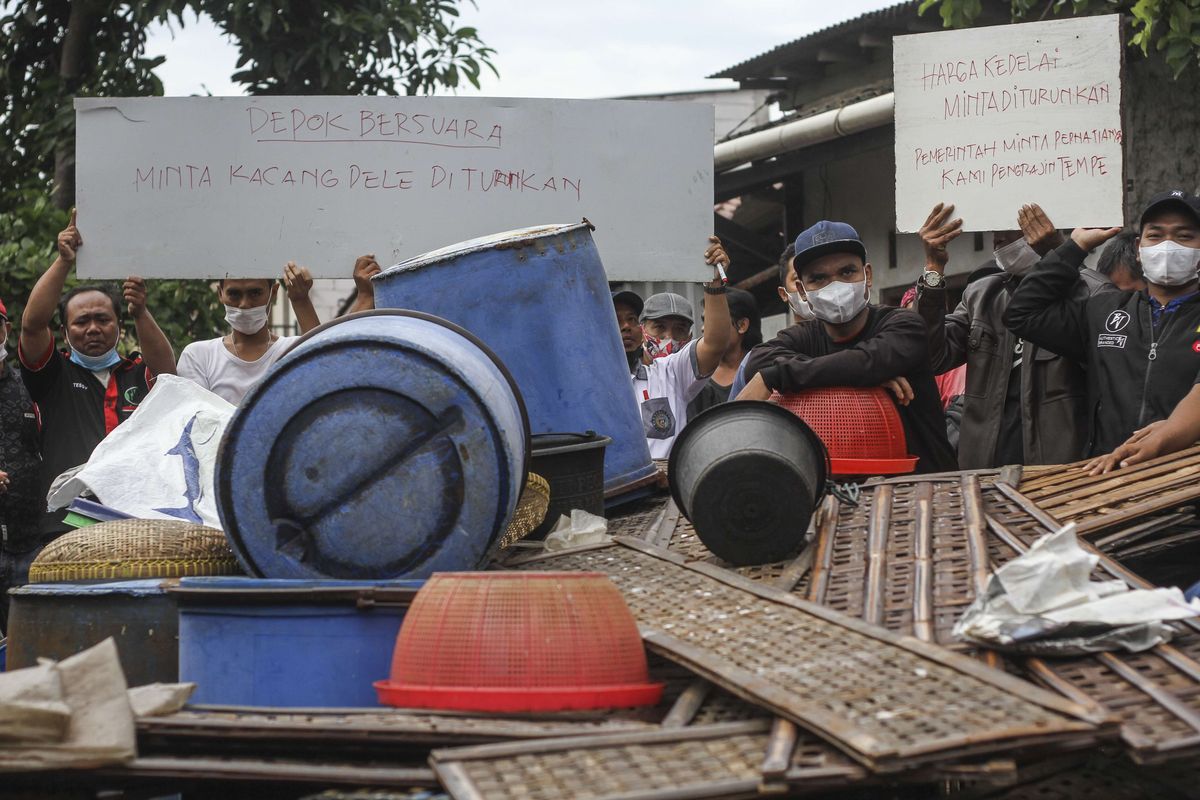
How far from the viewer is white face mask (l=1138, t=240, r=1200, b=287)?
213 inches

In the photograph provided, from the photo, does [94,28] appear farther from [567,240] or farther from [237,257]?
[567,240]

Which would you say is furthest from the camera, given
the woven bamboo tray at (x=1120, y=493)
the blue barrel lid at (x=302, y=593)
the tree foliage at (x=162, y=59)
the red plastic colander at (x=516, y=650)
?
the tree foliage at (x=162, y=59)

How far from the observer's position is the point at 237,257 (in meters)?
6.69

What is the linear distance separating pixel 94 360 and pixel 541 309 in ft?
7.75

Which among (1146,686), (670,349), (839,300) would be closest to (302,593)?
(1146,686)

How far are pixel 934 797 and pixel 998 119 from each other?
3.63 metres

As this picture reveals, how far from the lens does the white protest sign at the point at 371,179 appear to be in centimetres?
670

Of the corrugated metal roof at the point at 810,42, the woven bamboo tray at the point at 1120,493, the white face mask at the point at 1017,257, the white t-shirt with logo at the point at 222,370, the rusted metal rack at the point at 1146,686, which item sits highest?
the corrugated metal roof at the point at 810,42

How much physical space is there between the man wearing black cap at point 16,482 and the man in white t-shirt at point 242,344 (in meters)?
0.71

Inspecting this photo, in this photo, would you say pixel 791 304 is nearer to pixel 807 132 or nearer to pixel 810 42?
pixel 807 132

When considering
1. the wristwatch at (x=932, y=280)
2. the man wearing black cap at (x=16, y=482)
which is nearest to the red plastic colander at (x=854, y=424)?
the wristwatch at (x=932, y=280)

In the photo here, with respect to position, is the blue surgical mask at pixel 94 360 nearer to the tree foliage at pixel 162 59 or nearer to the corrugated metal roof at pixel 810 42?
the tree foliage at pixel 162 59

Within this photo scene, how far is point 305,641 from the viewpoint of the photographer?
13.2 ft

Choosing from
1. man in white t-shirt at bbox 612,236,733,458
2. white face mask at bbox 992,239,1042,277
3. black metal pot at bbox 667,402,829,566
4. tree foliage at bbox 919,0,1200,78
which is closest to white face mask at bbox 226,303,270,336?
man in white t-shirt at bbox 612,236,733,458
